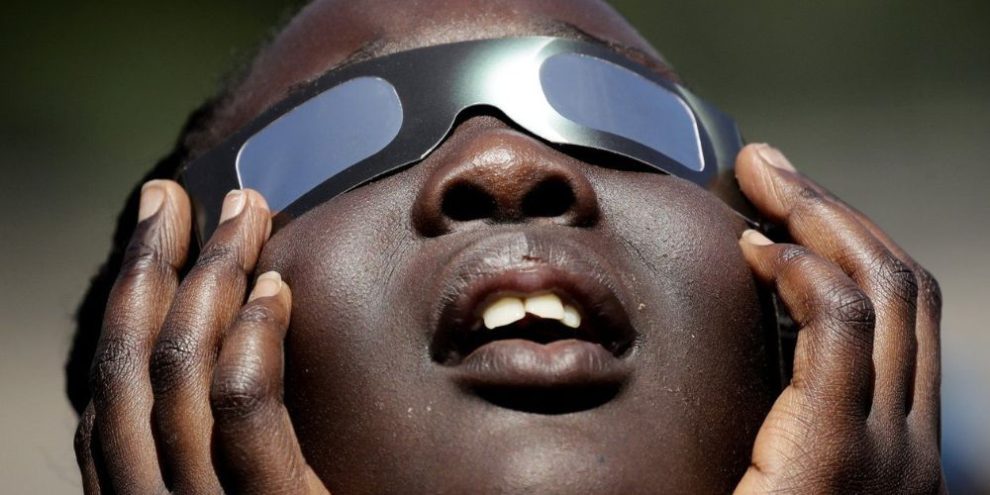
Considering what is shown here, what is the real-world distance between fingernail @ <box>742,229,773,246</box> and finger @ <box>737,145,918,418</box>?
118 millimetres

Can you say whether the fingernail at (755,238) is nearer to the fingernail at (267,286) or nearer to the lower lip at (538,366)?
the lower lip at (538,366)

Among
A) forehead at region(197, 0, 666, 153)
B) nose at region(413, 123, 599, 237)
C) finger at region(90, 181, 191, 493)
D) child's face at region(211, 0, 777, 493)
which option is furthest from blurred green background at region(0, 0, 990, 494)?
nose at region(413, 123, 599, 237)

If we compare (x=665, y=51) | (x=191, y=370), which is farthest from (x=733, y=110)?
(x=191, y=370)

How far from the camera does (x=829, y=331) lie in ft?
4.88

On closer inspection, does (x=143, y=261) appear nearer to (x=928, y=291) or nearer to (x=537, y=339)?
(x=537, y=339)

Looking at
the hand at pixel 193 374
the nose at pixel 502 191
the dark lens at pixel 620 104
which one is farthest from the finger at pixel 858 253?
the hand at pixel 193 374

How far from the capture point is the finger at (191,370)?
1.48 metres

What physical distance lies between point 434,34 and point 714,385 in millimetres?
635

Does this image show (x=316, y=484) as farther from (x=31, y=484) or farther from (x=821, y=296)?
(x=31, y=484)

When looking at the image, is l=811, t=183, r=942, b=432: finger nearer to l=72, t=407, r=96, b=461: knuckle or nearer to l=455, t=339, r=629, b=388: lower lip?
l=455, t=339, r=629, b=388: lower lip

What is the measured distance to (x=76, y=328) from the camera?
2242mm

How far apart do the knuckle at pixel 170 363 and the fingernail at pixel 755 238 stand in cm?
69

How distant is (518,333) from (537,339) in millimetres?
22

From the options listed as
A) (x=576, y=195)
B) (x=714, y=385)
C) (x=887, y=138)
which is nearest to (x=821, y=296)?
(x=714, y=385)
